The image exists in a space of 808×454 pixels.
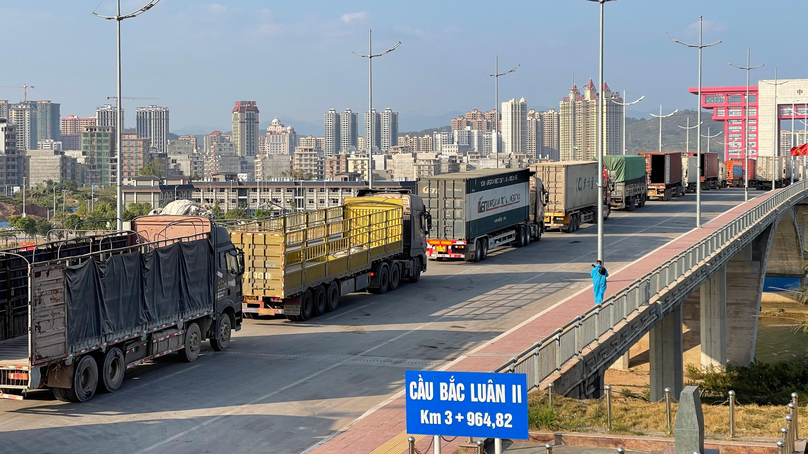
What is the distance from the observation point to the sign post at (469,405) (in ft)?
27.9

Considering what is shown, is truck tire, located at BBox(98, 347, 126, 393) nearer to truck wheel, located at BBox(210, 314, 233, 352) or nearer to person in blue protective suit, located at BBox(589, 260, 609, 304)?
truck wheel, located at BBox(210, 314, 233, 352)

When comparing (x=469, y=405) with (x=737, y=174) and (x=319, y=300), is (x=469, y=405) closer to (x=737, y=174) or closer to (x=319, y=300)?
(x=319, y=300)

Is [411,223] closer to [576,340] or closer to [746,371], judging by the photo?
[576,340]

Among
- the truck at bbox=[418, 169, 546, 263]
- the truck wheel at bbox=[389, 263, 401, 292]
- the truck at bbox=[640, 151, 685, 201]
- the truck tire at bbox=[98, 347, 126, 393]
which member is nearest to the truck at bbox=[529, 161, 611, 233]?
the truck at bbox=[418, 169, 546, 263]

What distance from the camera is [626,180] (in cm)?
6425

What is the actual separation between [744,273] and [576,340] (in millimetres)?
38815

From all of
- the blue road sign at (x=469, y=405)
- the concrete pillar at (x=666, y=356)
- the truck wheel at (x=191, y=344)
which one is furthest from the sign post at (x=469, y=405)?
the concrete pillar at (x=666, y=356)

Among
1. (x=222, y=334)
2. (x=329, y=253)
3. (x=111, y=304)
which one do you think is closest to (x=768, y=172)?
(x=329, y=253)

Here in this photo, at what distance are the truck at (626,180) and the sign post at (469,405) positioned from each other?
5512cm

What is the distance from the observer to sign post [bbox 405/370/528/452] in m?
8.52

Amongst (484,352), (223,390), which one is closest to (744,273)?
(484,352)

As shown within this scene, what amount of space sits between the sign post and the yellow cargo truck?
16.6 m

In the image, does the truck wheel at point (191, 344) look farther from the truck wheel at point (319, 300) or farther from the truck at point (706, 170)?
the truck at point (706, 170)

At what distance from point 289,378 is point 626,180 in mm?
48359
